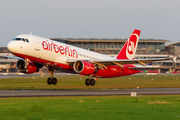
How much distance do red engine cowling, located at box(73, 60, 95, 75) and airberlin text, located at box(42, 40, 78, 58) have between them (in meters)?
2.28

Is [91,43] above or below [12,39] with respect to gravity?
above

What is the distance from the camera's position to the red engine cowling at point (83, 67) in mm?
37969

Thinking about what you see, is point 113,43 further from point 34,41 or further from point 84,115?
point 84,115

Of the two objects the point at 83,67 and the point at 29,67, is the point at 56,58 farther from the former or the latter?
the point at 29,67

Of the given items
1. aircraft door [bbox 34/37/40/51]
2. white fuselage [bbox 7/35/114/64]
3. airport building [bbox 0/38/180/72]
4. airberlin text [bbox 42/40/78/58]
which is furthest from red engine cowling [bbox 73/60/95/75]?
airport building [bbox 0/38/180/72]

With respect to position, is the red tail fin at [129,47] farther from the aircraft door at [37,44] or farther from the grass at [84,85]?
the aircraft door at [37,44]

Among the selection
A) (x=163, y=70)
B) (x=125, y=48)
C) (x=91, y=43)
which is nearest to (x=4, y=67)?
(x=91, y=43)

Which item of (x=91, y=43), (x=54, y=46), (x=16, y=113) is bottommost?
(x=16, y=113)

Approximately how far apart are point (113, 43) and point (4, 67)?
2756 inches

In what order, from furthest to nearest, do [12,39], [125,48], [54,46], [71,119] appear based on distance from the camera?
[125,48], [54,46], [12,39], [71,119]

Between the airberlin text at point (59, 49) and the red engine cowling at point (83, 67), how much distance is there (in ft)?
7.47

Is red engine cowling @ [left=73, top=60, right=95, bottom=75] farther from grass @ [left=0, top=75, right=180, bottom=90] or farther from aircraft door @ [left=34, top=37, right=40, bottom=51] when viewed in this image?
grass @ [left=0, top=75, right=180, bottom=90]

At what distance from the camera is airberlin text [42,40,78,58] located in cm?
3686

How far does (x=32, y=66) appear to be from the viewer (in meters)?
40.1
